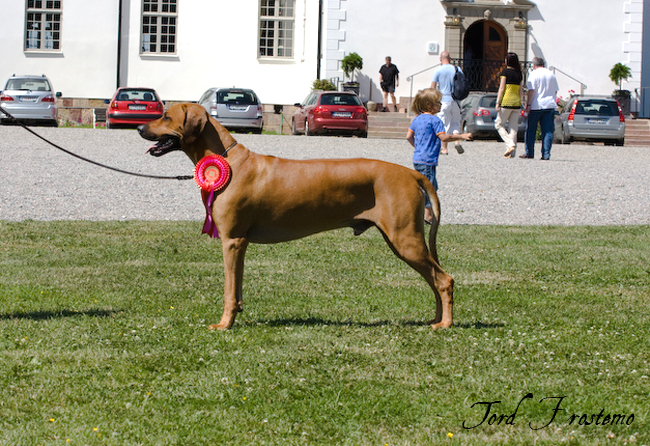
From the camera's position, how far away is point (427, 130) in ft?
30.7

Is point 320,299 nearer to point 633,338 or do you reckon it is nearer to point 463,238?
point 633,338

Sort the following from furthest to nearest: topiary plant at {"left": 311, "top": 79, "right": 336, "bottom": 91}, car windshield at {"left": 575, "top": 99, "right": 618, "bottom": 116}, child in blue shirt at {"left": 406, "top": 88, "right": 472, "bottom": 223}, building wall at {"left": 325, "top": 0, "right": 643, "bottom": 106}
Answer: building wall at {"left": 325, "top": 0, "right": 643, "bottom": 106}, topiary plant at {"left": 311, "top": 79, "right": 336, "bottom": 91}, car windshield at {"left": 575, "top": 99, "right": 618, "bottom": 116}, child in blue shirt at {"left": 406, "top": 88, "right": 472, "bottom": 223}

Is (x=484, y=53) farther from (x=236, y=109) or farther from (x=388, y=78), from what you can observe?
(x=236, y=109)

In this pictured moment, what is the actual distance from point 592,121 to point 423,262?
22.3 m

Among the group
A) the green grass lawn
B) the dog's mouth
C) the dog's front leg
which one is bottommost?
the green grass lawn

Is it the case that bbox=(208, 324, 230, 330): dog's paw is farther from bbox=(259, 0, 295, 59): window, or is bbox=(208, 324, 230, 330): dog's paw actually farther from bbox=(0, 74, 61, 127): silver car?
bbox=(259, 0, 295, 59): window

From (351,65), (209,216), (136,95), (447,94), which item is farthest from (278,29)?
(209,216)

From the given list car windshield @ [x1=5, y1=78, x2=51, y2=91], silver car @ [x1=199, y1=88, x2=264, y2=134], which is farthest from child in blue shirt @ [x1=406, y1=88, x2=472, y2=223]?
car windshield @ [x1=5, y1=78, x2=51, y2=91]

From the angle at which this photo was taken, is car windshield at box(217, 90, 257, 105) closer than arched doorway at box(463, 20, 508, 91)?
Yes

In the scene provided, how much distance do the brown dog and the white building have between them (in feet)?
95.8

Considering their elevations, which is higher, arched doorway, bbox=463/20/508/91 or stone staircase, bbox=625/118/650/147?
arched doorway, bbox=463/20/508/91

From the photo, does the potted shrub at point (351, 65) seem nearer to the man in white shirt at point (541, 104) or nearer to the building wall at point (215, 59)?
the building wall at point (215, 59)

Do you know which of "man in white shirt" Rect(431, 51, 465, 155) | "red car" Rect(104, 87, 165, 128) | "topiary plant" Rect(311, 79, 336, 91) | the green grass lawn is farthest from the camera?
"topiary plant" Rect(311, 79, 336, 91)

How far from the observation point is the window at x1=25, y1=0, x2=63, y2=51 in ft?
115
